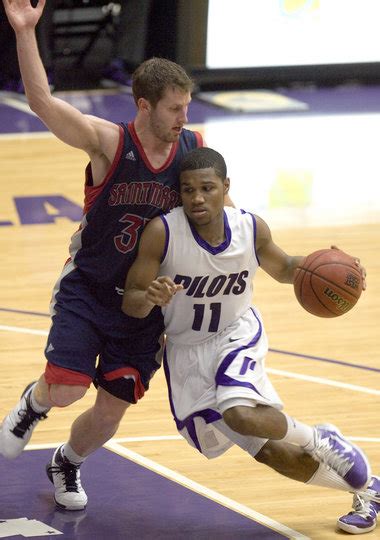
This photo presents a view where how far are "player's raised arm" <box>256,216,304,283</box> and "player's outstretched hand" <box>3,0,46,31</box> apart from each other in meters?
1.28

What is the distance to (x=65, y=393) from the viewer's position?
18.5ft

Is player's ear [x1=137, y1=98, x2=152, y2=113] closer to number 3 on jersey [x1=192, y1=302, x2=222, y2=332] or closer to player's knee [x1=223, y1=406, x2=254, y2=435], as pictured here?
number 3 on jersey [x1=192, y1=302, x2=222, y2=332]

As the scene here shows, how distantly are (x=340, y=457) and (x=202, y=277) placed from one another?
957 millimetres

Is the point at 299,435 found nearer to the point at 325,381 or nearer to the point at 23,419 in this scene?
the point at 23,419

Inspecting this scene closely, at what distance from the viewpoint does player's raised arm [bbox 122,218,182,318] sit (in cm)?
544

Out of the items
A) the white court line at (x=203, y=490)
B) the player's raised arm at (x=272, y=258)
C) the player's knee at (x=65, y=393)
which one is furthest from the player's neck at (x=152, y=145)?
the white court line at (x=203, y=490)

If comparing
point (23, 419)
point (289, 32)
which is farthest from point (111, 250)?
point (289, 32)

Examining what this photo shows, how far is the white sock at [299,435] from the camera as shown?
5445 mm

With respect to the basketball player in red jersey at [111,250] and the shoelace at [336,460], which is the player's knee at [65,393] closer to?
the basketball player in red jersey at [111,250]

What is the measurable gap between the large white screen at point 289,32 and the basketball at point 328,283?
10.8 meters

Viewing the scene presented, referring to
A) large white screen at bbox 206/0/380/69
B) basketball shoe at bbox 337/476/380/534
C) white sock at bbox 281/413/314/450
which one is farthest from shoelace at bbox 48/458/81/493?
large white screen at bbox 206/0/380/69

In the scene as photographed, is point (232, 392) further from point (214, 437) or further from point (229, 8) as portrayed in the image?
point (229, 8)

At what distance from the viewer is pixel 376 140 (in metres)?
14.4

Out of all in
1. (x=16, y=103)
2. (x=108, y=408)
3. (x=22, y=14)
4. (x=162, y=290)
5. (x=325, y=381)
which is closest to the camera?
(x=162, y=290)
